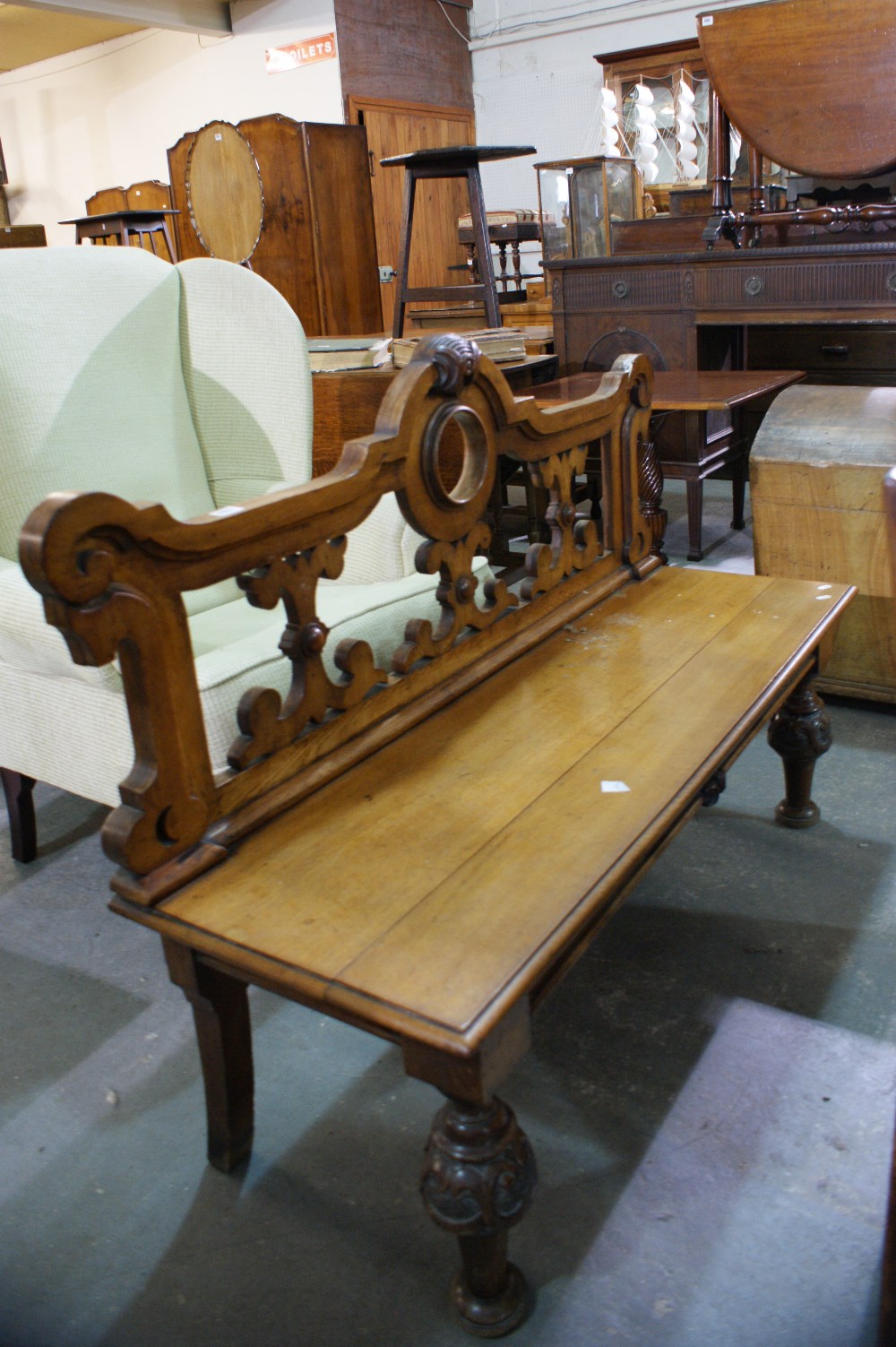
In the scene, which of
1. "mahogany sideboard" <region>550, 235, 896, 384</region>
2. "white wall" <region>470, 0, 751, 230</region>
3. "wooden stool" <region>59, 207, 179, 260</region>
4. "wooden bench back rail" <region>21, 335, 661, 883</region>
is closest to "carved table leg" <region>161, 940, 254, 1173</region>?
"wooden bench back rail" <region>21, 335, 661, 883</region>

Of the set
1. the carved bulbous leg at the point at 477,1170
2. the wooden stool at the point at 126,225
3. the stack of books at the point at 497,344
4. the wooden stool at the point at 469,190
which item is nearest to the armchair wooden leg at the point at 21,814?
the carved bulbous leg at the point at 477,1170

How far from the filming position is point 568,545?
162 cm

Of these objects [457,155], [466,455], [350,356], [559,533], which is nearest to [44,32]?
[457,155]

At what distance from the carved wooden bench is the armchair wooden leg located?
0.89 m

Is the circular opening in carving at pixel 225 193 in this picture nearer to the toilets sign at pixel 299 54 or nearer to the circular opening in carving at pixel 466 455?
the toilets sign at pixel 299 54

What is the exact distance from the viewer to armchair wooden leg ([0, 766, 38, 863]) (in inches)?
75.0

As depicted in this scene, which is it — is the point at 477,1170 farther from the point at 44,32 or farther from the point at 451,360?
A: the point at 44,32

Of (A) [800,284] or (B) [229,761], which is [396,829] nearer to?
(B) [229,761]

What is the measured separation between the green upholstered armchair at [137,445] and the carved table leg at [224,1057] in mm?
450

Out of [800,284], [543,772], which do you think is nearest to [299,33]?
[800,284]

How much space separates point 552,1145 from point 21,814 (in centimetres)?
116

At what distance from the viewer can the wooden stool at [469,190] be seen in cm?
325

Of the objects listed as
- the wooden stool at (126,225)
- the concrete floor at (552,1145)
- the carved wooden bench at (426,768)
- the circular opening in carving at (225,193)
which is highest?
the circular opening in carving at (225,193)

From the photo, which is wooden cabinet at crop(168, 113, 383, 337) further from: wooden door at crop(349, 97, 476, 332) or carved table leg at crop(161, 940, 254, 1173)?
carved table leg at crop(161, 940, 254, 1173)
